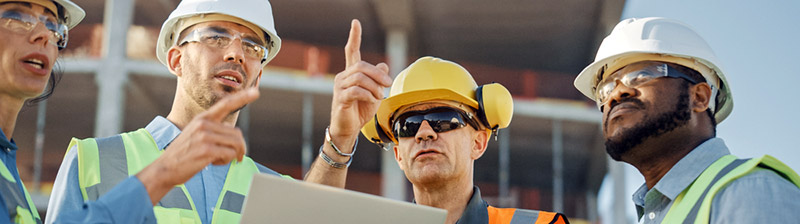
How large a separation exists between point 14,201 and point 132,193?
0.67 metres

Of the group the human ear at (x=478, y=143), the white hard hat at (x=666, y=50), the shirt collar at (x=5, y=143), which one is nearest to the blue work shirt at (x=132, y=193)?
the shirt collar at (x=5, y=143)

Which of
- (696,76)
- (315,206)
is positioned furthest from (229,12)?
(696,76)

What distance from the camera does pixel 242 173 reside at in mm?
3666

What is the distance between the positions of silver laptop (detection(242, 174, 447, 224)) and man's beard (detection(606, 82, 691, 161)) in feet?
4.05

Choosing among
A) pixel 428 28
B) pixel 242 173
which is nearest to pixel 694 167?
pixel 242 173

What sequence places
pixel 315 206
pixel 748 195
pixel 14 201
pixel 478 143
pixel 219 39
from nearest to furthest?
pixel 315 206
pixel 14 201
pixel 748 195
pixel 219 39
pixel 478 143

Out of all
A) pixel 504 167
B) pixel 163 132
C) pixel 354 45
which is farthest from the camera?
pixel 504 167

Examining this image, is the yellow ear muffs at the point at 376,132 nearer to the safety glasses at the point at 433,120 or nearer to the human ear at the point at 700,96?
the safety glasses at the point at 433,120

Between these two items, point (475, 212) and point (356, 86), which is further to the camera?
point (475, 212)

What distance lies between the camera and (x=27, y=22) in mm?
3242

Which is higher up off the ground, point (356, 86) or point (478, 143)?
point (356, 86)

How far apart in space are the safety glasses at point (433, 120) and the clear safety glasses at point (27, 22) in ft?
5.42

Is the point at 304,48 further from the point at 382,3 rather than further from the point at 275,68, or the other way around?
the point at 382,3

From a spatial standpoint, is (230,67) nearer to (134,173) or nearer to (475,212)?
(134,173)
